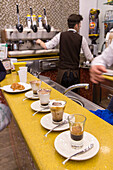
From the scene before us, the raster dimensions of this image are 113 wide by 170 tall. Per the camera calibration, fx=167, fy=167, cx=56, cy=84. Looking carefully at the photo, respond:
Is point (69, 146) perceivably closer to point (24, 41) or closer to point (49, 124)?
point (49, 124)

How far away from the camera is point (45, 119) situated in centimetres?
106

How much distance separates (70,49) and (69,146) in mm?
2160

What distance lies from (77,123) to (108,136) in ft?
0.71

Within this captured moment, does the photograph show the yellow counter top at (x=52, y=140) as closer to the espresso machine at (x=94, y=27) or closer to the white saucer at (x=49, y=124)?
the white saucer at (x=49, y=124)

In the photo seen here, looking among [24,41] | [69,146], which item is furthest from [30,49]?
[69,146]

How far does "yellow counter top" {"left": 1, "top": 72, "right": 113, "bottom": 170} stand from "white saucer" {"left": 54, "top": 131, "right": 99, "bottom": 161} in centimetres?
3

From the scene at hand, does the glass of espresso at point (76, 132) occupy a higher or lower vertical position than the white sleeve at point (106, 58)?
lower

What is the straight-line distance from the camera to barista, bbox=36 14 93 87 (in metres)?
2.72

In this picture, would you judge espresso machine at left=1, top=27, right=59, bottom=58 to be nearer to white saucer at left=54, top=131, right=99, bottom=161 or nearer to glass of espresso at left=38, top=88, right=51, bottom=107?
glass of espresso at left=38, top=88, right=51, bottom=107

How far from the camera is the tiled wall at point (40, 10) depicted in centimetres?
401

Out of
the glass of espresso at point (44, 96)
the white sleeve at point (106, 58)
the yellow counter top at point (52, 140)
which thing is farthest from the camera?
the white sleeve at point (106, 58)

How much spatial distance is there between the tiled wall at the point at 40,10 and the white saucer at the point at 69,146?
3.88 m

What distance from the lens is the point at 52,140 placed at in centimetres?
88

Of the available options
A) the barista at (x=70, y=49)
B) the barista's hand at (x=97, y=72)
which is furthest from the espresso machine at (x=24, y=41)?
the barista's hand at (x=97, y=72)
